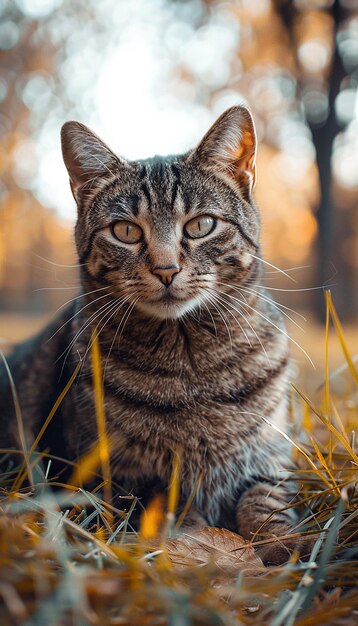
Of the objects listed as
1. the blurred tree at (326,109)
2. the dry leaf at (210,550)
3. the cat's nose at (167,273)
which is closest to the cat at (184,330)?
the cat's nose at (167,273)

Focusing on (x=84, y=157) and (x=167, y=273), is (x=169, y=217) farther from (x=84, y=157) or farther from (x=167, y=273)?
(x=84, y=157)

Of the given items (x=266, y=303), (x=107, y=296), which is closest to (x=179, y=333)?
(x=107, y=296)

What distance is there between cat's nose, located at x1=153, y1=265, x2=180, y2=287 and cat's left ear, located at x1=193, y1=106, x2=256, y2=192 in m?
0.42

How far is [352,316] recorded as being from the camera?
26.7 feet

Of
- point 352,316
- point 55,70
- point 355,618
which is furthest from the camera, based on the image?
point 352,316

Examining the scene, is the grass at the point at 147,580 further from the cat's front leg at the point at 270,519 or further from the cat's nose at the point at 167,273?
the cat's nose at the point at 167,273

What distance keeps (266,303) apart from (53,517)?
3.34 feet

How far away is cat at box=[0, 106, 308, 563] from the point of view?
1.39 metres

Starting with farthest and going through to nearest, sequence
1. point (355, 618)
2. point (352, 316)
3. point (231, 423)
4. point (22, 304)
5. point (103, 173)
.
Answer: point (22, 304)
point (352, 316)
point (103, 173)
point (231, 423)
point (355, 618)

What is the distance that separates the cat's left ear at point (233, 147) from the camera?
1547mm

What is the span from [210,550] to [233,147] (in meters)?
1.09

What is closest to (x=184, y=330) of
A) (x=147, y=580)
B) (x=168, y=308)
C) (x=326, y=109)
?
(x=168, y=308)

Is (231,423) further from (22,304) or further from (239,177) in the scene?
(22,304)

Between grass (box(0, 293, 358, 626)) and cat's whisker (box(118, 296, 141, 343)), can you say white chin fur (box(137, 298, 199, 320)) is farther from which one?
grass (box(0, 293, 358, 626))
